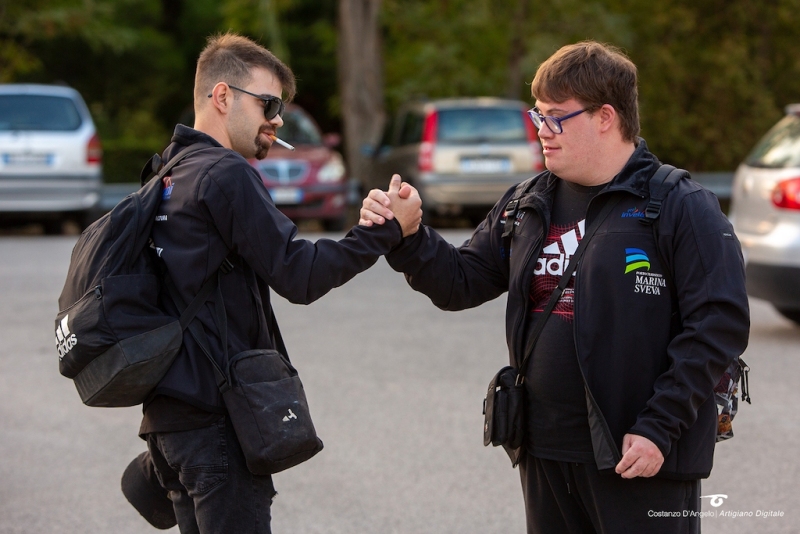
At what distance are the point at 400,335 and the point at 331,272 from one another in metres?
5.62

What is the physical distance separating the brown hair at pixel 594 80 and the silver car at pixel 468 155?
40.3 feet

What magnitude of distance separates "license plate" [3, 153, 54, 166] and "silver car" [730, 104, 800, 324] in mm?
9589

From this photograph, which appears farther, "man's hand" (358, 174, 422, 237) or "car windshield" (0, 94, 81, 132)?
"car windshield" (0, 94, 81, 132)

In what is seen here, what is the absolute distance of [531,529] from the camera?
3113mm

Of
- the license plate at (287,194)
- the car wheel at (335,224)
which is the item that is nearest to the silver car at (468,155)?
the car wheel at (335,224)

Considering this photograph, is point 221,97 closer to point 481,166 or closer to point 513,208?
point 513,208

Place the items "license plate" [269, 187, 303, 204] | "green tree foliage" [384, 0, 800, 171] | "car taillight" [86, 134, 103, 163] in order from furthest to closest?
"green tree foliage" [384, 0, 800, 171] → "license plate" [269, 187, 303, 204] → "car taillight" [86, 134, 103, 163]

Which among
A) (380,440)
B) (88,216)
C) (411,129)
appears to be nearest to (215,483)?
(380,440)

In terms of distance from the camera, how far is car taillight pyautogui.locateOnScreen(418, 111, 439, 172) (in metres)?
15.6

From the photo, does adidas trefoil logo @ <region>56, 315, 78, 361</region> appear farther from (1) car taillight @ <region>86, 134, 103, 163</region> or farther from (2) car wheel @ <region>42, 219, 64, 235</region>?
(2) car wheel @ <region>42, 219, 64, 235</region>

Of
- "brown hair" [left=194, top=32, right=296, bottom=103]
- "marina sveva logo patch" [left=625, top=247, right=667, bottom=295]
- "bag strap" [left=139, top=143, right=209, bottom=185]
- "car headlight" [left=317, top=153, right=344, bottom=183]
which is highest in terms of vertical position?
"brown hair" [left=194, top=32, right=296, bottom=103]

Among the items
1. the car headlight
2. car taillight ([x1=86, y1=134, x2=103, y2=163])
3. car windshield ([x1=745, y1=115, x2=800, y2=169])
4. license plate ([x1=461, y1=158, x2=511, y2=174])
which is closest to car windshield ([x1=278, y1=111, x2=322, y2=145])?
the car headlight

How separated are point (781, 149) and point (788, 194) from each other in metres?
0.53

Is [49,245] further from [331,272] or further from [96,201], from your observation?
[331,272]
